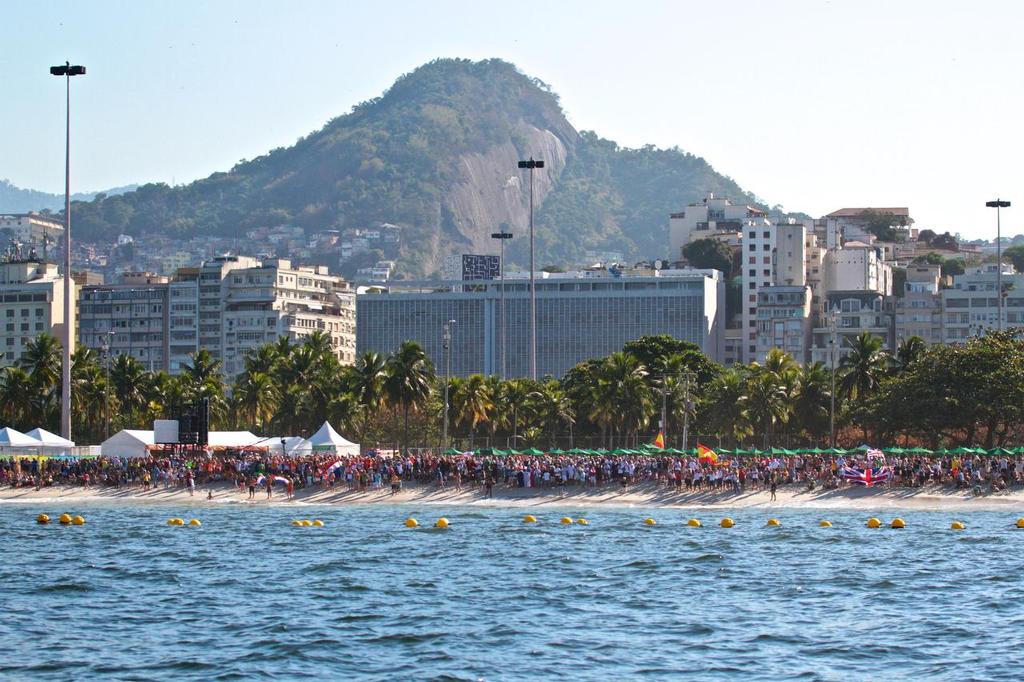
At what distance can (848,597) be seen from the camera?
48062mm

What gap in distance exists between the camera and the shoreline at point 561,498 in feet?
251

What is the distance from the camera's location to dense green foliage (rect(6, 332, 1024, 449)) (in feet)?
318

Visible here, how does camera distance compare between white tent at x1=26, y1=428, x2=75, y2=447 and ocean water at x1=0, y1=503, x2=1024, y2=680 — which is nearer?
ocean water at x1=0, y1=503, x2=1024, y2=680

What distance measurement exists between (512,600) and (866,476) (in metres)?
34.7

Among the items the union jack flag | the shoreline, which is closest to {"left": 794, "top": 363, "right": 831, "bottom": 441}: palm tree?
the union jack flag

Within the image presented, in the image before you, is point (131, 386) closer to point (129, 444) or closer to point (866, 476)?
point (129, 444)

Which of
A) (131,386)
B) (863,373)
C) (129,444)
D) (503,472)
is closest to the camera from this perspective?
(503,472)

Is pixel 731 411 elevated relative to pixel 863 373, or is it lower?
lower

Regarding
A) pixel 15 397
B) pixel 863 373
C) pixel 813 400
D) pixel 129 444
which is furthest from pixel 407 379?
pixel 863 373

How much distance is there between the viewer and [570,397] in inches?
4523

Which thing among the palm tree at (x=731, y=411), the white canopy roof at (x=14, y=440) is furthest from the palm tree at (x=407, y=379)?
the white canopy roof at (x=14, y=440)

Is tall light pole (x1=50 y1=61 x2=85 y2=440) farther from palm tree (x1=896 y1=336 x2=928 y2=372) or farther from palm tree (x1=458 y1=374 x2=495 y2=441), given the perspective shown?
palm tree (x1=896 y1=336 x2=928 y2=372)

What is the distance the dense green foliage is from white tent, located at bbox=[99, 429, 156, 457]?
14.7m

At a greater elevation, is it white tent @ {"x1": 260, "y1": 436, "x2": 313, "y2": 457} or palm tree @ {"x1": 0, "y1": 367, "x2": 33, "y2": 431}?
palm tree @ {"x1": 0, "y1": 367, "x2": 33, "y2": 431}
